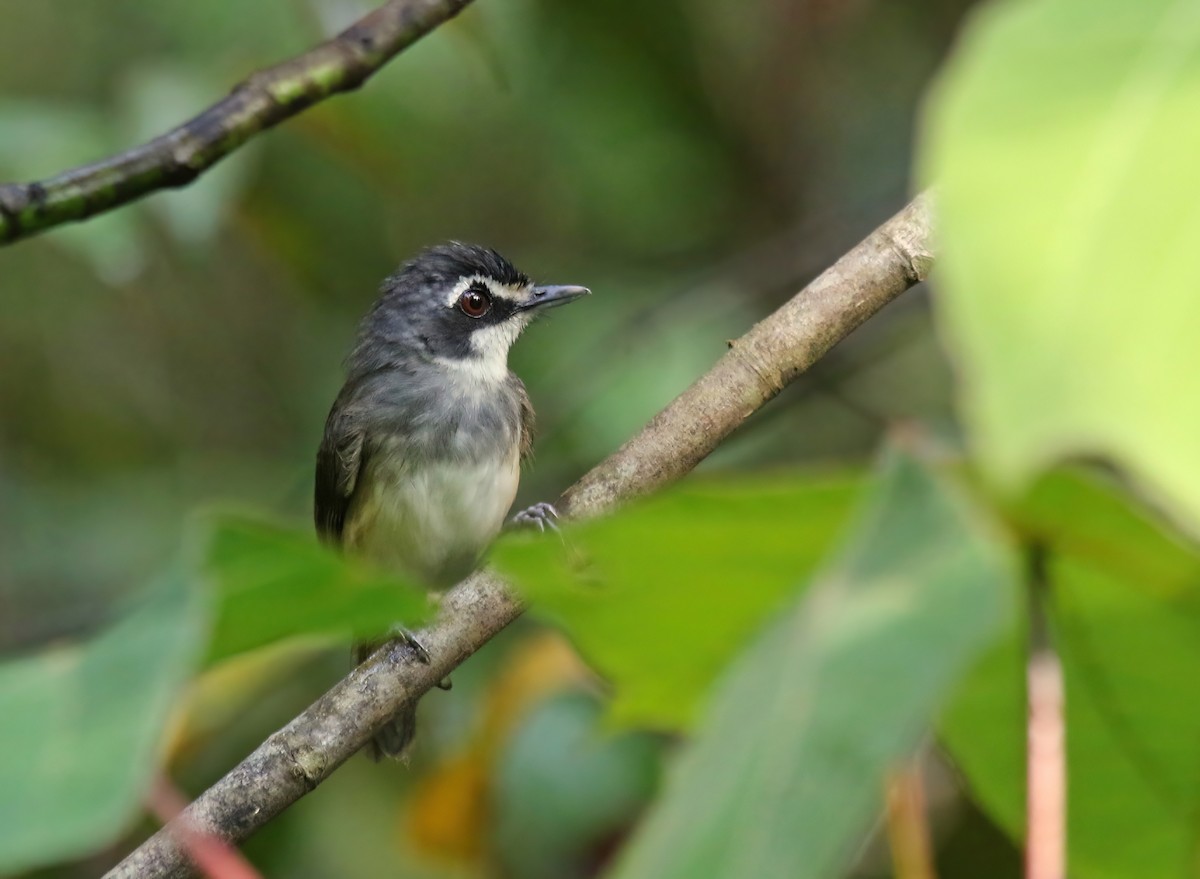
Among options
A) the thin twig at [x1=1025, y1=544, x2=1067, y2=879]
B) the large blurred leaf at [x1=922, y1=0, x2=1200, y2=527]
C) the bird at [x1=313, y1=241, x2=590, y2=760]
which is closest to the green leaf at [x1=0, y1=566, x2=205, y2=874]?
the large blurred leaf at [x1=922, y1=0, x2=1200, y2=527]

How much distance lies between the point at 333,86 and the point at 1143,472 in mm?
2425

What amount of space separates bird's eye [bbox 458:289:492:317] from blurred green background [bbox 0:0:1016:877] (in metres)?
0.54

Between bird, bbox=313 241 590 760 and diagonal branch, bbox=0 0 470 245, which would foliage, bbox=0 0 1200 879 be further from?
diagonal branch, bbox=0 0 470 245

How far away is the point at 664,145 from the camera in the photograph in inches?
287

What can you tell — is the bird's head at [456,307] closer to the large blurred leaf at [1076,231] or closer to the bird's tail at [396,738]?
the bird's tail at [396,738]

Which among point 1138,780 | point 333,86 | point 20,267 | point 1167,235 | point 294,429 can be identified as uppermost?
point 20,267

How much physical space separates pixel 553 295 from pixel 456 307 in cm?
47

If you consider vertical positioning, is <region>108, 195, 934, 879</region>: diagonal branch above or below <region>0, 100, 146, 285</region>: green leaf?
below

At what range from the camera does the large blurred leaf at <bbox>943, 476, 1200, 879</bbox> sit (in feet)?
3.59

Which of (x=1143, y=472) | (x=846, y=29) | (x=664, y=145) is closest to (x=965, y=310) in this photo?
(x=1143, y=472)

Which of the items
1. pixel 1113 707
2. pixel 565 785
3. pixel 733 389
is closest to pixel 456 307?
pixel 565 785

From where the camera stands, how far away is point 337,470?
235 inches

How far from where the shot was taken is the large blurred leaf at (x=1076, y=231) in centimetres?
75

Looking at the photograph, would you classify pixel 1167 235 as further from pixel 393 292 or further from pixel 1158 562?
pixel 393 292
